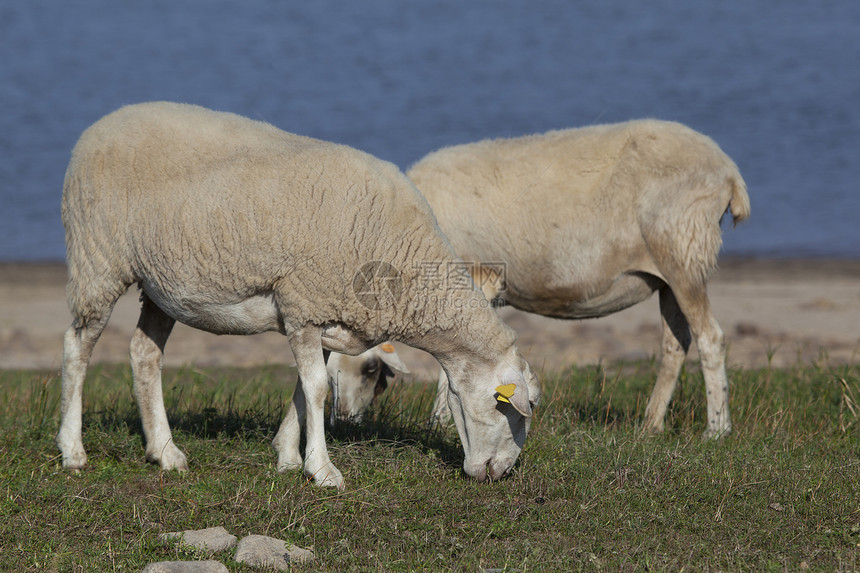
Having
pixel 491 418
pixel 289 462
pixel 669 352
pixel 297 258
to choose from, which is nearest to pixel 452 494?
pixel 491 418

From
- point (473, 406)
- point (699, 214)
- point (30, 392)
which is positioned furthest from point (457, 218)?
point (30, 392)

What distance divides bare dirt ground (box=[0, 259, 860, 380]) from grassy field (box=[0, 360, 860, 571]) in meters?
2.52

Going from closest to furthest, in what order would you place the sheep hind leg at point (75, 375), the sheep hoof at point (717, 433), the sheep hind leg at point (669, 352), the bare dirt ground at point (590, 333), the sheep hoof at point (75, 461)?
the sheep hoof at point (75, 461) < the sheep hind leg at point (75, 375) < the sheep hoof at point (717, 433) < the sheep hind leg at point (669, 352) < the bare dirt ground at point (590, 333)

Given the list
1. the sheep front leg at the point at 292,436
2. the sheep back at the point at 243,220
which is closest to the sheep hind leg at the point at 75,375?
the sheep back at the point at 243,220

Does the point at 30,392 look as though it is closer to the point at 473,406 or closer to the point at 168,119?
the point at 168,119

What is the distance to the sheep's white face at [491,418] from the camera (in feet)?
15.0

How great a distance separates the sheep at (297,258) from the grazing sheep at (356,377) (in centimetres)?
79

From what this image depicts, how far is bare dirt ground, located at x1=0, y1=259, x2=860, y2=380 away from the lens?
30.6 feet

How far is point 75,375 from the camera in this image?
5.03 meters

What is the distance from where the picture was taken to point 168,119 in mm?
4910

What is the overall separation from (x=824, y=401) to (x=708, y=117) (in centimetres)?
2483

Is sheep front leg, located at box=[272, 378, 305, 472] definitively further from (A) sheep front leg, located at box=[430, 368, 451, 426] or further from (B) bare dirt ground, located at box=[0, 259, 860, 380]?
(B) bare dirt ground, located at box=[0, 259, 860, 380]
